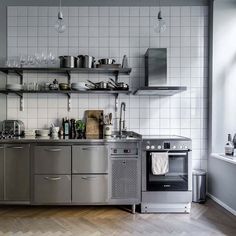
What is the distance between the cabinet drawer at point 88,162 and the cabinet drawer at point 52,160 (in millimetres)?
74

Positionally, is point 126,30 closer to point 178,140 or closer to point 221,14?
point 221,14

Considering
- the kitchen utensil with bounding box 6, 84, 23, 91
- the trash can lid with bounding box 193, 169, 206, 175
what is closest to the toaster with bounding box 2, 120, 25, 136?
the kitchen utensil with bounding box 6, 84, 23, 91

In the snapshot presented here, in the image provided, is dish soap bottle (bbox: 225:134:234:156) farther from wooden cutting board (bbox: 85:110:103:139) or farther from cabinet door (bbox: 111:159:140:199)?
wooden cutting board (bbox: 85:110:103:139)

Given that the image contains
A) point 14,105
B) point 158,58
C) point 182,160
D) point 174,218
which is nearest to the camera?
point 174,218

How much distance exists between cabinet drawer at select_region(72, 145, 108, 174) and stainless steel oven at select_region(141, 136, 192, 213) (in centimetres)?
50

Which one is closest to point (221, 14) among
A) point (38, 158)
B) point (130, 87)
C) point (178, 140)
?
point (130, 87)

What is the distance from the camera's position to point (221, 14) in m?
3.35

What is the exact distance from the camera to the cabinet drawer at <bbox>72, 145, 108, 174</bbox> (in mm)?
2840

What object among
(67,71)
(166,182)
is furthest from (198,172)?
(67,71)

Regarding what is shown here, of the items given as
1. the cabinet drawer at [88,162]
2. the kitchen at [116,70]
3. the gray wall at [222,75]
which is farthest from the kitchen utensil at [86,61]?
the gray wall at [222,75]

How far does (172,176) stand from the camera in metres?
2.88

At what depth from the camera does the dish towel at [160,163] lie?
2809 millimetres

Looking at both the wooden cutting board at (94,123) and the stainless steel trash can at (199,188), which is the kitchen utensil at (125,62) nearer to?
the wooden cutting board at (94,123)

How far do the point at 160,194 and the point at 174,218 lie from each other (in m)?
0.30
